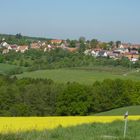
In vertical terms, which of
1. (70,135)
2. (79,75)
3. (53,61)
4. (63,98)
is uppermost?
(70,135)

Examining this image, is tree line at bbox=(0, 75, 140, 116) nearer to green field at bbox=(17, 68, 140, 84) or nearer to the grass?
green field at bbox=(17, 68, 140, 84)

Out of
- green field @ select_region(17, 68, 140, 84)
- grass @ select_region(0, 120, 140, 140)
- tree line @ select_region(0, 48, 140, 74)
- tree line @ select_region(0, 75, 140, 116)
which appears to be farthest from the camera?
tree line @ select_region(0, 48, 140, 74)

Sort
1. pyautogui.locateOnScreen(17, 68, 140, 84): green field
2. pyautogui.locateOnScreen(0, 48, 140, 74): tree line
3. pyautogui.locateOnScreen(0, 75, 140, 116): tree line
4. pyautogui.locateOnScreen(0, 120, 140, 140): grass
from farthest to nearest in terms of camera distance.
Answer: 1. pyautogui.locateOnScreen(0, 48, 140, 74): tree line
2. pyautogui.locateOnScreen(17, 68, 140, 84): green field
3. pyautogui.locateOnScreen(0, 75, 140, 116): tree line
4. pyautogui.locateOnScreen(0, 120, 140, 140): grass

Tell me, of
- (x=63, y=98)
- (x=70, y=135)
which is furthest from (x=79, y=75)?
(x=70, y=135)

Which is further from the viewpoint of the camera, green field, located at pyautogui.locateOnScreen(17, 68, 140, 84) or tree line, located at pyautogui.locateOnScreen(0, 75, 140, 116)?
green field, located at pyautogui.locateOnScreen(17, 68, 140, 84)

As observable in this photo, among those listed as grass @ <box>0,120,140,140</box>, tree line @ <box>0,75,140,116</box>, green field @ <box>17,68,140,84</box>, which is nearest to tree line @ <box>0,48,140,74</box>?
green field @ <box>17,68,140,84</box>

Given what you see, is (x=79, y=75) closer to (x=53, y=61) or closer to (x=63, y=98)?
(x=63, y=98)

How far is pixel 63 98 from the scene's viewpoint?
58562mm

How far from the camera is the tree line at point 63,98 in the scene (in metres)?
56.6

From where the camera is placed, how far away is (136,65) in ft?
375

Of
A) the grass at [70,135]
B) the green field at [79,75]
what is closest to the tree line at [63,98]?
the green field at [79,75]

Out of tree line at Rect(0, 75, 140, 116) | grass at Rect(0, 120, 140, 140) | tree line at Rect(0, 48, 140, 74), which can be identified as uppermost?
grass at Rect(0, 120, 140, 140)

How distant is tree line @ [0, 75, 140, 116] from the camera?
5662 cm

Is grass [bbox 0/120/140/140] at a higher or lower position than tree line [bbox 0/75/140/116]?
higher
